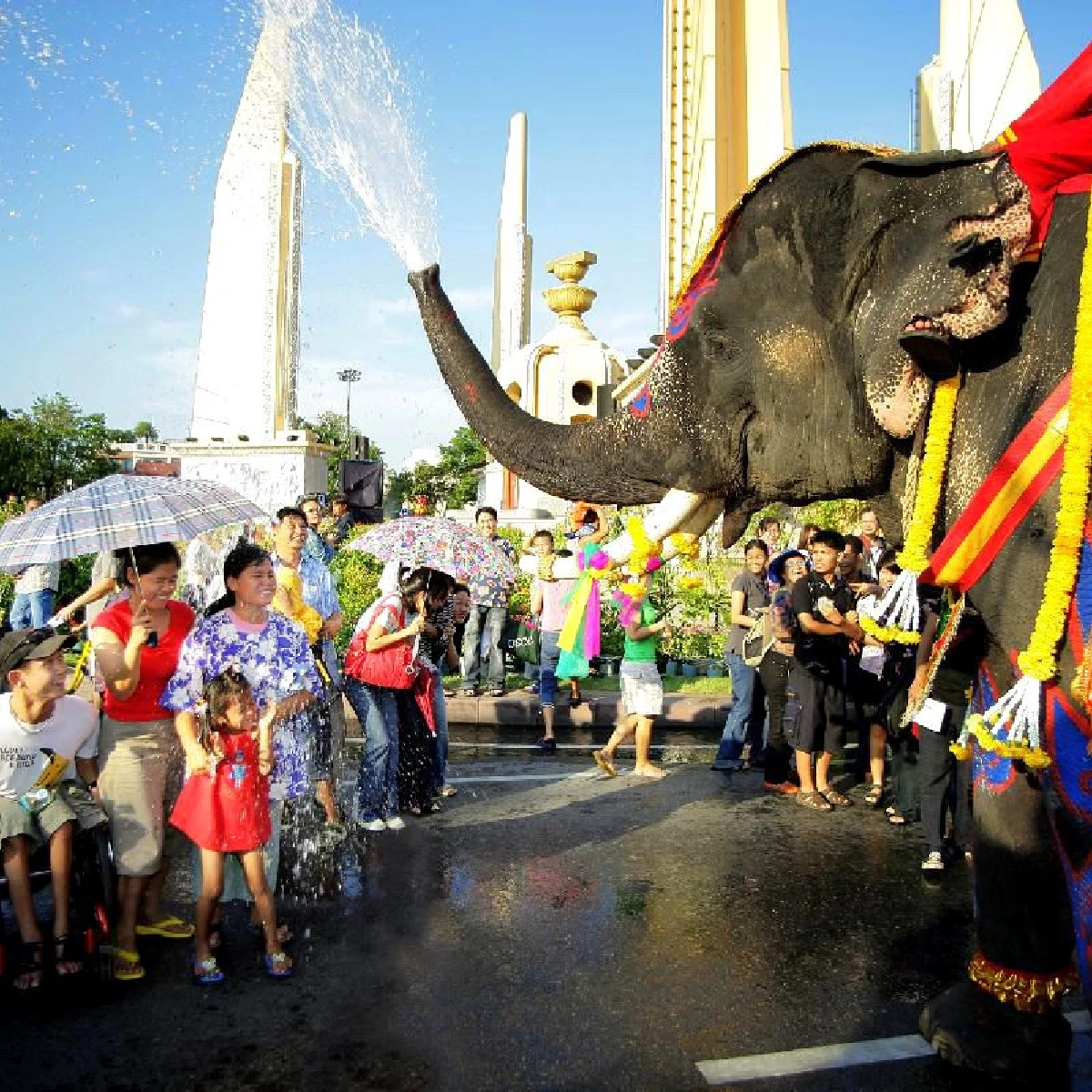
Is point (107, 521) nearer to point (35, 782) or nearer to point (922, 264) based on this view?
point (35, 782)

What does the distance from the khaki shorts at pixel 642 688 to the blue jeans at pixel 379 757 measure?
84.2 inches

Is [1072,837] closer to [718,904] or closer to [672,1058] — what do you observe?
[672,1058]

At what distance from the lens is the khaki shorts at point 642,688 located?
815 centimetres

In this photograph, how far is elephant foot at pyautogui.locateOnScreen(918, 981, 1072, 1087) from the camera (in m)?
3.27

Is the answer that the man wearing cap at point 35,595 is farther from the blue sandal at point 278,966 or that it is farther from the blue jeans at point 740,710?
the blue sandal at point 278,966

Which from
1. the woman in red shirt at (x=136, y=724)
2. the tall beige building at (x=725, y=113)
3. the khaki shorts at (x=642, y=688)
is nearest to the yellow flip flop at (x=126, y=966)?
the woman in red shirt at (x=136, y=724)

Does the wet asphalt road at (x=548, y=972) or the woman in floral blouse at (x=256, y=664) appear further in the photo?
the woman in floral blouse at (x=256, y=664)

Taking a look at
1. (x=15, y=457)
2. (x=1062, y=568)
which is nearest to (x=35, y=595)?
(x=1062, y=568)

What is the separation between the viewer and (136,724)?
461cm

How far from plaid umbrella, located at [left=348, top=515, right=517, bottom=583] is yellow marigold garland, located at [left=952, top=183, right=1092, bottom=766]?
447 cm

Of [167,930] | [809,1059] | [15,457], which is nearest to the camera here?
[809,1059]

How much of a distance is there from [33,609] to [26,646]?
8.54m

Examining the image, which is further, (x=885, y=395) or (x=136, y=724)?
(x=136, y=724)

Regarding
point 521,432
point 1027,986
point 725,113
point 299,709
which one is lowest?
point 1027,986
